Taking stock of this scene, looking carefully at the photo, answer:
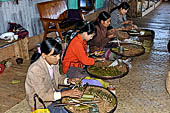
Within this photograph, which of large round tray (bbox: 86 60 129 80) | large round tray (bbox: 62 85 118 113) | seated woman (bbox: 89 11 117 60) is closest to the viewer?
large round tray (bbox: 62 85 118 113)

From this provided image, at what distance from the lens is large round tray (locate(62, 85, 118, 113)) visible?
2453 millimetres

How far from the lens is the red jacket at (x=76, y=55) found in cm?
371

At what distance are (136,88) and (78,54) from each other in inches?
62.2

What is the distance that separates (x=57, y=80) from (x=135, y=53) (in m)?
2.18

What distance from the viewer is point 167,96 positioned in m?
4.12

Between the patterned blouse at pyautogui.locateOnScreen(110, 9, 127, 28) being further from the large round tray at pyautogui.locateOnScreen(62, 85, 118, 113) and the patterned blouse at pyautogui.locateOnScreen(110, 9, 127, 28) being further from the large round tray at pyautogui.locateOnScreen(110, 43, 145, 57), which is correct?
the large round tray at pyautogui.locateOnScreen(62, 85, 118, 113)

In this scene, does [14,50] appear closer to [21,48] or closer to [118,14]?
[21,48]

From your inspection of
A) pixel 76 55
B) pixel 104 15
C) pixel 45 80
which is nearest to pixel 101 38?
pixel 104 15

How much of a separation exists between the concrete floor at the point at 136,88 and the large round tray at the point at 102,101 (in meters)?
1.05

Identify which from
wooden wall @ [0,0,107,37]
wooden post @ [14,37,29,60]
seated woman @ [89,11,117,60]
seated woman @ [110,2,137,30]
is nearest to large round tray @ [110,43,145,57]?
seated woman @ [89,11,117,60]

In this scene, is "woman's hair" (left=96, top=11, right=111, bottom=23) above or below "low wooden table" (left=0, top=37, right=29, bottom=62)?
above

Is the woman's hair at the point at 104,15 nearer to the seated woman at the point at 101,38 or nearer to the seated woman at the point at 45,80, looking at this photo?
the seated woman at the point at 101,38

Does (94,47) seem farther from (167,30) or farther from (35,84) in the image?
(167,30)

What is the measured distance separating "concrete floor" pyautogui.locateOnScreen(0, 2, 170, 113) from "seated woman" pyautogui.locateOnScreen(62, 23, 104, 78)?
985 mm
